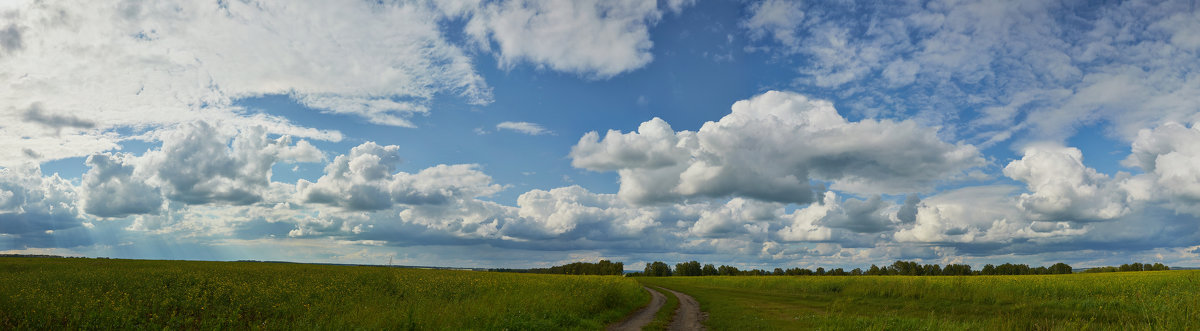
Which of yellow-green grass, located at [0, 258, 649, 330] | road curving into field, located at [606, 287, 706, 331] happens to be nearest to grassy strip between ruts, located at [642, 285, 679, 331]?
road curving into field, located at [606, 287, 706, 331]

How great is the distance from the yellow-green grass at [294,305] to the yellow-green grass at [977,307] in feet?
28.4

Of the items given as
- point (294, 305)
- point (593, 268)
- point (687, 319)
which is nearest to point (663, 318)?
point (687, 319)

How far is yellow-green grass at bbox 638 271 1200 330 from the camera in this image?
22203 mm

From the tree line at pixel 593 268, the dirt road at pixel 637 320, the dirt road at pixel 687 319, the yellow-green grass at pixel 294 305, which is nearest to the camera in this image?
the yellow-green grass at pixel 294 305

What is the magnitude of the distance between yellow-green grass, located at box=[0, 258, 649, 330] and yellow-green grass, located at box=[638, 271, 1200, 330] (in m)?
8.65

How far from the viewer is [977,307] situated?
115 ft

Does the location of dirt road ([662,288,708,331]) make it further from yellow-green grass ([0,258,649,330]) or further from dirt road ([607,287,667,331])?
yellow-green grass ([0,258,649,330])

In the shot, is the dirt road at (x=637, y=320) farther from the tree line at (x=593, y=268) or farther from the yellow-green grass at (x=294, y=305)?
the tree line at (x=593, y=268)

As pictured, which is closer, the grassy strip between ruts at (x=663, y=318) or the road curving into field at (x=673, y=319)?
the grassy strip between ruts at (x=663, y=318)

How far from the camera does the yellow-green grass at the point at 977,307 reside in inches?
874

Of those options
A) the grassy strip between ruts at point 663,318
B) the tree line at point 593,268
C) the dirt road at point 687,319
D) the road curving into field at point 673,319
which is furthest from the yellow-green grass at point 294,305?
the tree line at point 593,268

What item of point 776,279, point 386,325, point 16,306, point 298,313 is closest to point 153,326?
point 298,313

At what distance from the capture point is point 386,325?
19.3 metres

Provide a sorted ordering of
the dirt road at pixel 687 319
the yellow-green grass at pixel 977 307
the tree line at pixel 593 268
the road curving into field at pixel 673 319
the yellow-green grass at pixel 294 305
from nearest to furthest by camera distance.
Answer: the yellow-green grass at pixel 294 305 < the yellow-green grass at pixel 977 307 < the road curving into field at pixel 673 319 < the dirt road at pixel 687 319 < the tree line at pixel 593 268
